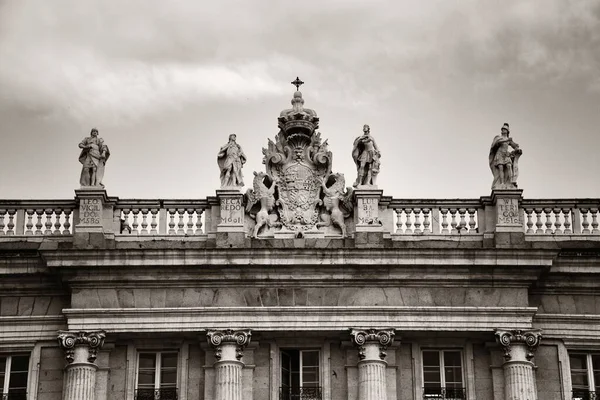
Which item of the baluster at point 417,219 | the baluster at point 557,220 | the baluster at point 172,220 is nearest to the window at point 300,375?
the baluster at point 417,219

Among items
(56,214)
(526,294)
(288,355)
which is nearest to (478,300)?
(526,294)

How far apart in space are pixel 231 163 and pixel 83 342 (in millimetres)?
5324

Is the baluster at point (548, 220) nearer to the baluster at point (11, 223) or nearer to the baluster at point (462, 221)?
the baluster at point (462, 221)

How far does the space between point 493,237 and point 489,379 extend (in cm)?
329

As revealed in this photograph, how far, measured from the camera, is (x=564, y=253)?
37.0 metres

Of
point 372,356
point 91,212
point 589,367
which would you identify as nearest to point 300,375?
point 372,356

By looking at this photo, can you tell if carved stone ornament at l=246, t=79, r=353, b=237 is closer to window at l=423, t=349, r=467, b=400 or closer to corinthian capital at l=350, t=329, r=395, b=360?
corinthian capital at l=350, t=329, r=395, b=360

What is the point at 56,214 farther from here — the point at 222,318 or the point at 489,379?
the point at 489,379

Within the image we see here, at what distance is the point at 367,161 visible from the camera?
37.6m

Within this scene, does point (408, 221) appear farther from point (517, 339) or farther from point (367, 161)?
point (517, 339)

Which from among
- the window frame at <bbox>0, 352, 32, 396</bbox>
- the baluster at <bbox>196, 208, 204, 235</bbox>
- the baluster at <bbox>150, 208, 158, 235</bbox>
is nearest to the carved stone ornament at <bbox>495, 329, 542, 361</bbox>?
the baluster at <bbox>196, 208, 204, 235</bbox>

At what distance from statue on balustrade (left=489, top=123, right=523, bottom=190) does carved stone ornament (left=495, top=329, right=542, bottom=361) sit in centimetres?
361

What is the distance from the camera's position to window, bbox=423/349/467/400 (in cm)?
3609

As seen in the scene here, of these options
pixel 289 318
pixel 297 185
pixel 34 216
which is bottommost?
pixel 289 318
